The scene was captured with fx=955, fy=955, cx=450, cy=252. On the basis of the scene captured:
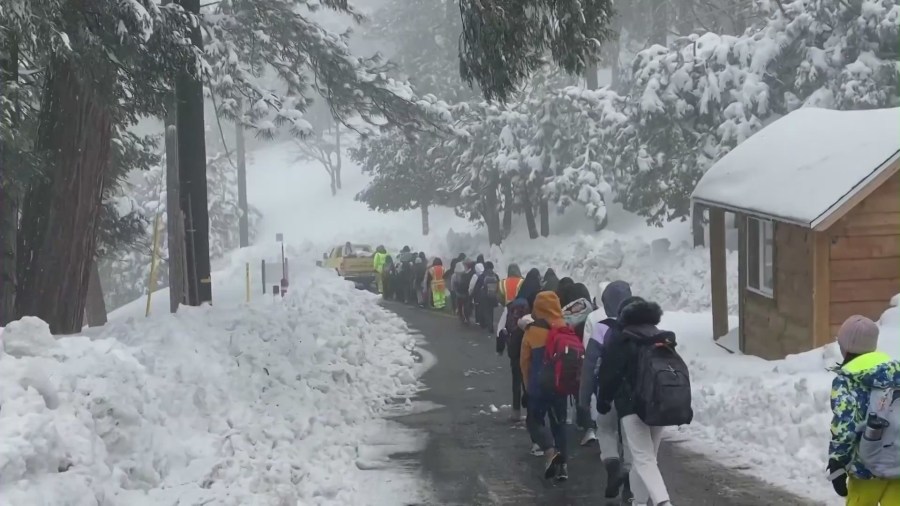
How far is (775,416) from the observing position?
9891 millimetres

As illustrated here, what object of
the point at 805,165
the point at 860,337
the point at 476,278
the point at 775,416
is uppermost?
the point at 805,165

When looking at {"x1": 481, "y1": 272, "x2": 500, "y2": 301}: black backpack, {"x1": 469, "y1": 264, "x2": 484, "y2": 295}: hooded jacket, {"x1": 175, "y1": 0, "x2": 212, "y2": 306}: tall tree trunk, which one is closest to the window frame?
{"x1": 481, "y1": 272, "x2": 500, "y2": 301}: black backpack

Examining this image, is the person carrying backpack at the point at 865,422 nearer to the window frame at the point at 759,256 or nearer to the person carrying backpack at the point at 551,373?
the person carrying backpack at the point at 551,373

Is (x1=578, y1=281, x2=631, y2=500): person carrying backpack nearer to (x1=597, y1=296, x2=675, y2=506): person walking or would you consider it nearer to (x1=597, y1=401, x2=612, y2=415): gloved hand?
(x1=597, y1=401, x2=612, y2=415): gloved hand

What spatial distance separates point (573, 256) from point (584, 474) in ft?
85.2

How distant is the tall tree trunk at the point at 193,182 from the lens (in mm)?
14367

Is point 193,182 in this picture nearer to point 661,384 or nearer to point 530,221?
point 661,384

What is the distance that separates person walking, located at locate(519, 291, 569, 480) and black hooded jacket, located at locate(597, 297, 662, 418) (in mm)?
1735

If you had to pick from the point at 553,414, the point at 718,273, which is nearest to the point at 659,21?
the point at 718,273

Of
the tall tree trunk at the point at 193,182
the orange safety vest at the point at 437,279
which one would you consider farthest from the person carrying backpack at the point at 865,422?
the orange safety vest at the point at 437,279

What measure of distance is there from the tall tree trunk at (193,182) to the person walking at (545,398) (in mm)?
7301

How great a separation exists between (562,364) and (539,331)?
0.55 meters

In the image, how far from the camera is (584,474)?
9102 millimetres

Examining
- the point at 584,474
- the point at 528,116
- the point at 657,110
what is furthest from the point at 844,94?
the point at 584,474
